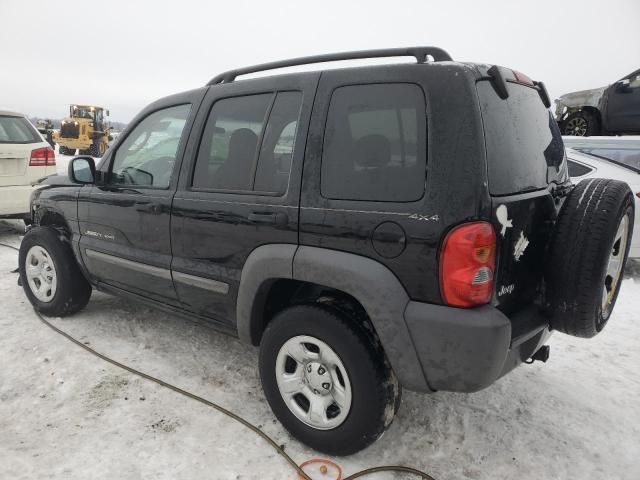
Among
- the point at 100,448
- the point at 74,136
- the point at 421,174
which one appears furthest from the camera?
the point at 74,136

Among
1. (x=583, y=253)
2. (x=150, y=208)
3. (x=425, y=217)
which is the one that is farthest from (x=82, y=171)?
(x=583, y=253)

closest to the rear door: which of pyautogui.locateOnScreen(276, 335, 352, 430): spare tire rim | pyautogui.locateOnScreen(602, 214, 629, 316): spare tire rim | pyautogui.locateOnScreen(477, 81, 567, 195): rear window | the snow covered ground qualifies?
pyautogui.locateOnScreen(477, 81, 567, 195): rear window

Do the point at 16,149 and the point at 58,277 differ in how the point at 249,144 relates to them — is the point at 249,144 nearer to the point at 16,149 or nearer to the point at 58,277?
Answer: the point at 58,277

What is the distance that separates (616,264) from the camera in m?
2.55

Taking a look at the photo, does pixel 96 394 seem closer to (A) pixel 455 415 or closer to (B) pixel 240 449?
(B) pixel 240 449

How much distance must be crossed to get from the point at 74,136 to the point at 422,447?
25.8 metres

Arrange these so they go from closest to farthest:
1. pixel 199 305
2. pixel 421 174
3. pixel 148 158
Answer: pixel 421 174
pixel 199 305
pixel 148 158

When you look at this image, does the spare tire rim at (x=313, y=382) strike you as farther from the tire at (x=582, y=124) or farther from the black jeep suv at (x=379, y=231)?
the tire at (x=582, y=124)

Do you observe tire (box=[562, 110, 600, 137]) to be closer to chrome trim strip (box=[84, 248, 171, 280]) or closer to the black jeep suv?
the black jeep suv

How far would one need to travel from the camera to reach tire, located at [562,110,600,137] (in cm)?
988

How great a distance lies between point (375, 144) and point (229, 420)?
1694mm

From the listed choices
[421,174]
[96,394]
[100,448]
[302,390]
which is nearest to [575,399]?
[302,390]

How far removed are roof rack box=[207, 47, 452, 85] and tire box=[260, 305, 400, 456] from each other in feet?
4.15

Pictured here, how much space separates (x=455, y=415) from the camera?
2711 mm
